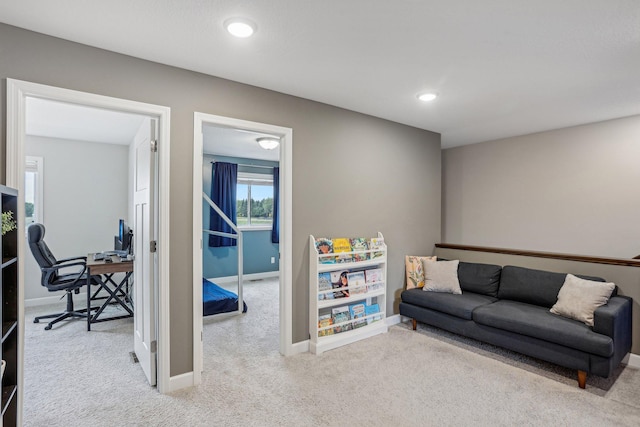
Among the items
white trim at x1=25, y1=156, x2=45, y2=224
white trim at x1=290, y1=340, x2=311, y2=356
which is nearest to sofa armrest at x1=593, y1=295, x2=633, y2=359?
white trim at x1=290, y1=340, x2=311, y2=356

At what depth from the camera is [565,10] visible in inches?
68.3

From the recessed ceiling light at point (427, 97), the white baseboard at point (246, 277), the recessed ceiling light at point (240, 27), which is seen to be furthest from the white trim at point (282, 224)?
the white baseboard at point (246, 277)

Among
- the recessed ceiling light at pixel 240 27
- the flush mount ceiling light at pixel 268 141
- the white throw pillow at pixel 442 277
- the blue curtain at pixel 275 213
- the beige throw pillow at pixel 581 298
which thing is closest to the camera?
the recessed ceiling light at pixel 240 27

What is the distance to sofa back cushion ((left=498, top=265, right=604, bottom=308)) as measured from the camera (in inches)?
126

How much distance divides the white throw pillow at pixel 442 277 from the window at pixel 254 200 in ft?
12.4

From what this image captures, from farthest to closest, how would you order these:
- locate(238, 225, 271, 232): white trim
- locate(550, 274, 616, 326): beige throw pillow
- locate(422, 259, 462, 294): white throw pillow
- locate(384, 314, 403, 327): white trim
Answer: locate(238, 225, 271, 232): white trim, locate(384, 314, 403, 327): white trim, locate(422, 259, 462, 294): white throw pillow, locate(550, 274, 616, 326): beige throw pillow

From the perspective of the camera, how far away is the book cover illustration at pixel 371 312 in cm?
358

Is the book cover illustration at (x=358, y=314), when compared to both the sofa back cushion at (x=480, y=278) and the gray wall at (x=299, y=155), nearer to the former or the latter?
the gray wall at (x=299, y=155)

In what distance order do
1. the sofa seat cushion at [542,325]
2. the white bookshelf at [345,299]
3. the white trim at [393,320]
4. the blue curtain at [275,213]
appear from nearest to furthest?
the sofa seat cushion at [542,325] < the white bookshelf at [345,299] < the white trim at [393,320] < the blue curtain at [275,213]

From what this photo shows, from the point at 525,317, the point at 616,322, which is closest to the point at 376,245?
the point at 525,317

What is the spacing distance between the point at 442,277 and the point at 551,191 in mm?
1789

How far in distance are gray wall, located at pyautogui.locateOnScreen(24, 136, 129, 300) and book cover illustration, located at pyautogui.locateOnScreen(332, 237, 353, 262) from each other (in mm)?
3980

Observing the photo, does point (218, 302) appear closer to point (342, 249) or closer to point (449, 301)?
point (342, 249)

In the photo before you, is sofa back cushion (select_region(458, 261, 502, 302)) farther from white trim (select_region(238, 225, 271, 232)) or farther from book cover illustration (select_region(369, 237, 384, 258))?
white trim (select_region(238, 225, 271, 232))
